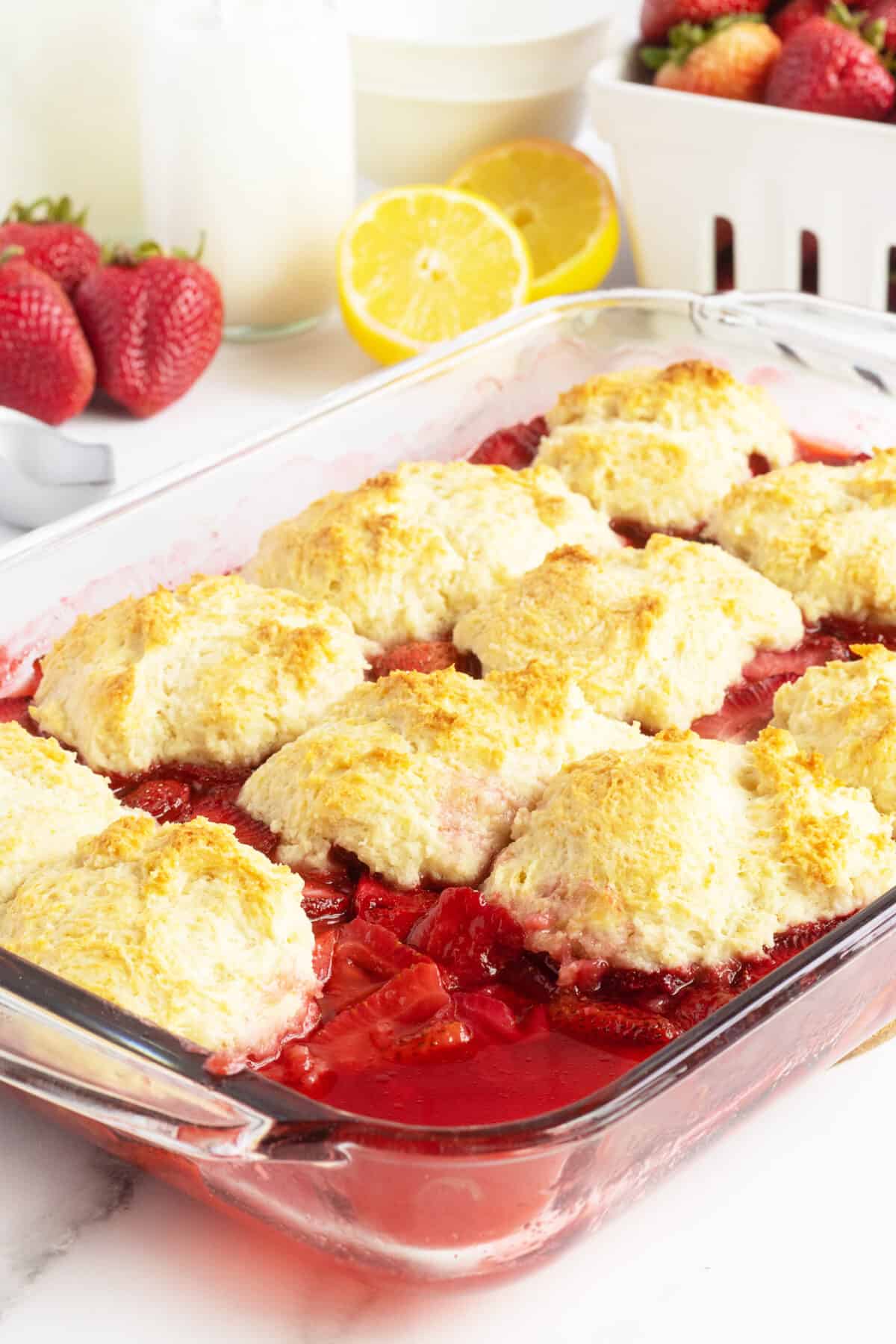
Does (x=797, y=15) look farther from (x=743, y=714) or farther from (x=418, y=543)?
(x=743, y=714)

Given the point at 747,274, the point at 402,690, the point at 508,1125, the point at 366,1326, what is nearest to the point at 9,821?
the point at 402,690

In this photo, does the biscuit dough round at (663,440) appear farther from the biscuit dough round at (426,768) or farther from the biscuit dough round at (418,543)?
the biscuit dough round at (426,768)

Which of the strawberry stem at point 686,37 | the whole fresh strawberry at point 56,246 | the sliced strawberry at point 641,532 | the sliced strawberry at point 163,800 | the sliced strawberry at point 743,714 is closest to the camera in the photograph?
the sliced strawberry at point 163,800

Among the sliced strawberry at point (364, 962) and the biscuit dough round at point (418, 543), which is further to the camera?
the biscuit dough round at point (418, 543)

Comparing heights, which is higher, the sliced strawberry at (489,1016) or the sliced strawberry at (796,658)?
the sliced strawberry at (489,1016)

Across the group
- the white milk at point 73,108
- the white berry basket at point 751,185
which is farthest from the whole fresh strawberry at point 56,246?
the white berry basket at point 751,185
